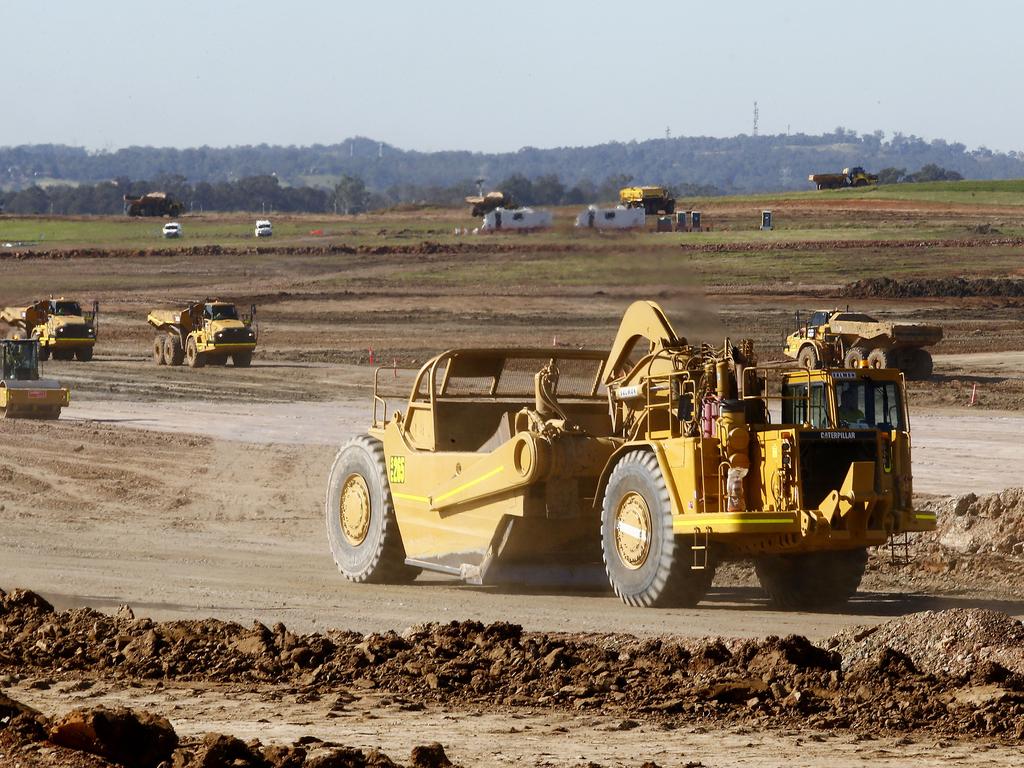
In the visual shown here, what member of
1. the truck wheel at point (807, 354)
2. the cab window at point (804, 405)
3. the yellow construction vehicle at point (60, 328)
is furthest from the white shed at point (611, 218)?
the yellow construction vehicle at point (60, 328)

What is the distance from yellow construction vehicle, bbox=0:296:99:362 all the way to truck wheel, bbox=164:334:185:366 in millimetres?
2673

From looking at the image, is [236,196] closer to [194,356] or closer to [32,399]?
[194,356]

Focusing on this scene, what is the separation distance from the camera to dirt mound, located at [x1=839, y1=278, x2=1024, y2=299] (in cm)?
6322

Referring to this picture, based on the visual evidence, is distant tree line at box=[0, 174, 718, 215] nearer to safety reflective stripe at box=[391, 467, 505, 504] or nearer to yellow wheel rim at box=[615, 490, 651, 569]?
safety reflective stripe at box=[391, 467, 505, 504]

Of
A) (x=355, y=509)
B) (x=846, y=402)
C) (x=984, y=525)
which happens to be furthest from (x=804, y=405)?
(x=355, y=509)

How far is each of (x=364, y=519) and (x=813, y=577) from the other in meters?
4.89

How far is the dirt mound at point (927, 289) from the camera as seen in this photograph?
63219 mm

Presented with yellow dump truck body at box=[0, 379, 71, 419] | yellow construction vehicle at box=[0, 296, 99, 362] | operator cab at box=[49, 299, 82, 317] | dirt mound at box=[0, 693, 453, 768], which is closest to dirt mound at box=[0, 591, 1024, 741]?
dirt mound at box=[0, 693, 453, 768]

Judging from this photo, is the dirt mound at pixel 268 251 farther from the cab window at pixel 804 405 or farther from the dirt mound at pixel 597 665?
the dirt mound at pixel 597 665

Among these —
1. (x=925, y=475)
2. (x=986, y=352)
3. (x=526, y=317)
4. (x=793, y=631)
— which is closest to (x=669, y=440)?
(x=793, y=631)

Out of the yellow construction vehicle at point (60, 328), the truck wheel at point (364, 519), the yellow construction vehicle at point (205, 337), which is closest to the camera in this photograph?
the truck wheel at point (364, 519)

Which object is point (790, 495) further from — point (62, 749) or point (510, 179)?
point (510, 179)

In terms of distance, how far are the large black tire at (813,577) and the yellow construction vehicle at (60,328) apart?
37.3 meters

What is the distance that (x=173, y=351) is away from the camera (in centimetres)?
5000
